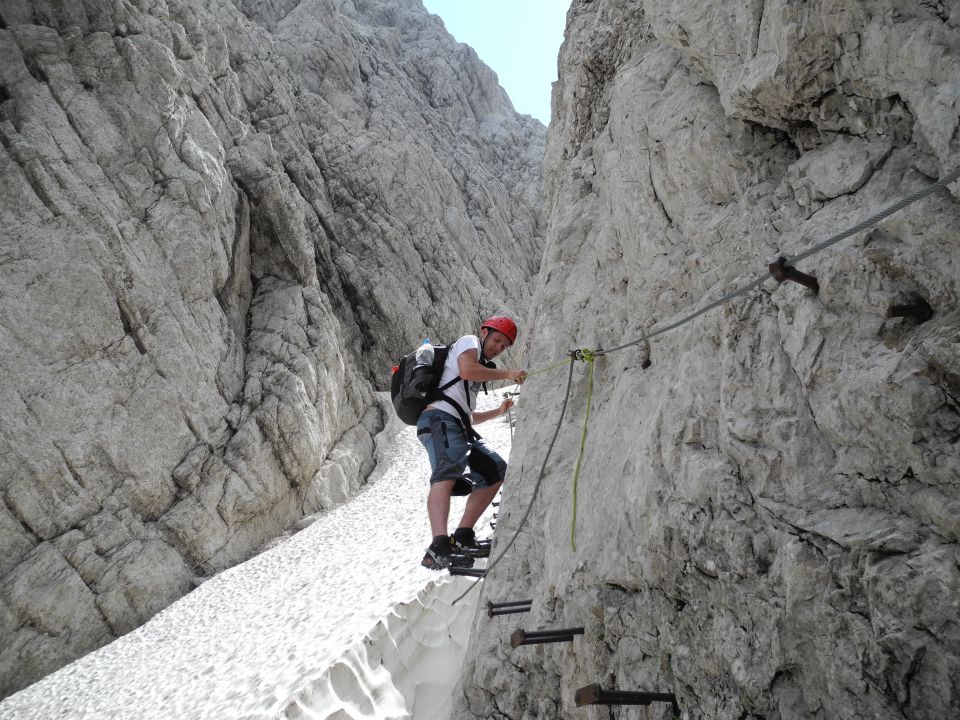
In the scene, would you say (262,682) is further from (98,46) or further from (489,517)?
(98,46)

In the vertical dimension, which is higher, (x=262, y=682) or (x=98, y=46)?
(x=98, y=46)

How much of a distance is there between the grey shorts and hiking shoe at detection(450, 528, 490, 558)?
0.47 meters

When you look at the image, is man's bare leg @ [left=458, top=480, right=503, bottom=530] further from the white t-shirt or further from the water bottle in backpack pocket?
the water bottle in backpack pocket

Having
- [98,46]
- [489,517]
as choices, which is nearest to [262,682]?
[489,517]

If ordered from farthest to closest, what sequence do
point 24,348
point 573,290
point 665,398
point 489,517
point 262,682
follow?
1. point 24,348
2. point 489,517
3. point 262,682
4. point 573,290
5. point 665,398

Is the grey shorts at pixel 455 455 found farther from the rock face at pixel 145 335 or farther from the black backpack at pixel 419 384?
the rock face at pixel 145 335

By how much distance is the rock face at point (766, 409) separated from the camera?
2.37m

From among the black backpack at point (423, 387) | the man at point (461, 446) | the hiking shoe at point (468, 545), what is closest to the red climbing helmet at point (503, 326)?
the man at point (461, 446)

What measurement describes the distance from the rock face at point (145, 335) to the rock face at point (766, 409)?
15.5 metres

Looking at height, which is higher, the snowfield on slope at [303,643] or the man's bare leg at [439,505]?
the man's bare leg at [439,505]

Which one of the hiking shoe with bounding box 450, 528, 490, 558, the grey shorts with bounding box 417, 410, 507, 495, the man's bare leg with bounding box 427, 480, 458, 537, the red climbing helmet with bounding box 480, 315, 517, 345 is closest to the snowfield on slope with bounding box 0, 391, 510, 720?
the hiking shoe with bounding box 450, 528, 490, 558

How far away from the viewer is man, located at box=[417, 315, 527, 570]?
19.8ft

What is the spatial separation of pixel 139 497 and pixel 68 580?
105 inches

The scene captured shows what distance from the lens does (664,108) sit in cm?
448
